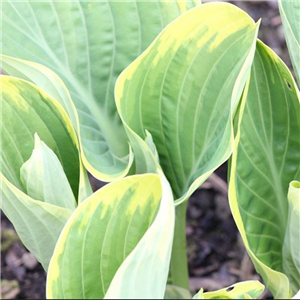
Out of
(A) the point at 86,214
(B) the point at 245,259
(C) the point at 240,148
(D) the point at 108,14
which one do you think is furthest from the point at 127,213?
(B) the point at 245,259

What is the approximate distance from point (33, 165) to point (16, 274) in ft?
2.59

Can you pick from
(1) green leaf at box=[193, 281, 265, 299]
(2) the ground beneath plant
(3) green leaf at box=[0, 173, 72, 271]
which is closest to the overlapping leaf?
(3) green leaf at box=[0, 173, 72, 271]

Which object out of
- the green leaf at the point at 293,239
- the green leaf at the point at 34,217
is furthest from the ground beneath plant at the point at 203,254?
the green leaf at the point at 34,217

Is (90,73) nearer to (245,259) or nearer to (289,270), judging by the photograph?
(289,270)

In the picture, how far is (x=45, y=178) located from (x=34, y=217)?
5 centimetres

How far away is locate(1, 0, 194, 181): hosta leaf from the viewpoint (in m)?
0.78

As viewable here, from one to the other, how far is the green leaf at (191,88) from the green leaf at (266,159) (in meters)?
0.04

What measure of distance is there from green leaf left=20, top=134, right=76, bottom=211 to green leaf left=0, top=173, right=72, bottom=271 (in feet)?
0.07

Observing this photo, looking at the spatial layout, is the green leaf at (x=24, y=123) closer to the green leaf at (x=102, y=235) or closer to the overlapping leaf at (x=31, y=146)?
the overlapping leaf at (x=31, y=146)

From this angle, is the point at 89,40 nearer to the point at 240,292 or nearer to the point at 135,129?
the point at 135,129

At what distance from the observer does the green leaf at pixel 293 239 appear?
2.09ft

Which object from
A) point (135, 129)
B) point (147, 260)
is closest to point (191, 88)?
point (135, 129)

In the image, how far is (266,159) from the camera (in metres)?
0.76

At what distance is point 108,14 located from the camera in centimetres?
80
